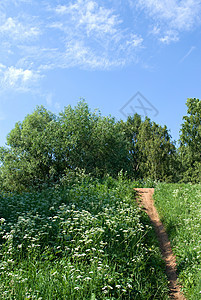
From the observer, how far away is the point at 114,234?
7.48 metres

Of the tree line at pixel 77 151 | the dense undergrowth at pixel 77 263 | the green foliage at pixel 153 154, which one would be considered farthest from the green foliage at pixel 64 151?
the dense undergrowth at pixel 77 263

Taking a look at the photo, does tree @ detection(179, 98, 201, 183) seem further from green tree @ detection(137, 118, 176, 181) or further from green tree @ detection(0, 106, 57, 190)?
green tree @ detection(0, 106, 57, 190)

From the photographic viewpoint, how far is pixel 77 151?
23328 mm

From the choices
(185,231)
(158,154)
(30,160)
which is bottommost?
(185,231)

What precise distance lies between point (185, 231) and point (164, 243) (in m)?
1.17

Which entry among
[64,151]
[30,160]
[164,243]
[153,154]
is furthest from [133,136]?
[164,243]

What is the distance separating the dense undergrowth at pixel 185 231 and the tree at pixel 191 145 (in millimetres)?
19160

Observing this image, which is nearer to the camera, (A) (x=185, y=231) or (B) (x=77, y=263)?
(B) (x=77, y=263)

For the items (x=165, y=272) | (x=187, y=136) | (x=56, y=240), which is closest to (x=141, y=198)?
(x=165, y=272)

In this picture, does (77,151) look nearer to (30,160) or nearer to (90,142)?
(90,142)

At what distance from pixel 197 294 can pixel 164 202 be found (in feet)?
22.3

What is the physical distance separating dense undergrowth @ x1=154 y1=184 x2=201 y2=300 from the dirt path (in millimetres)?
239

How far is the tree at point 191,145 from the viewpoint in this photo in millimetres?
31672

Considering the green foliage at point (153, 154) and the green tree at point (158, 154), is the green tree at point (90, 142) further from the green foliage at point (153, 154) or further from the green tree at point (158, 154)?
the green tree at point (158, 154)
